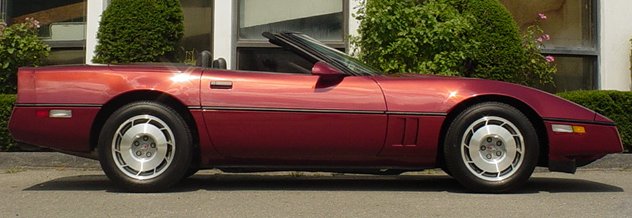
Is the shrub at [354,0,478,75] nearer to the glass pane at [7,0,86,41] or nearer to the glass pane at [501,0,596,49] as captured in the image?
the glass pane at [501,0,596,49]

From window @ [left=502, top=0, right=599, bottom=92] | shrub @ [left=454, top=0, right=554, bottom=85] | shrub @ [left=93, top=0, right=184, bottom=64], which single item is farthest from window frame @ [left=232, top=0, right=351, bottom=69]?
window @ [left=502, top=0, right=599, bottom=92]

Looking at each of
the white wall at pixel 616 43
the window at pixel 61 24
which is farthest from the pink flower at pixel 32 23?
the white wall at pixel 616 43

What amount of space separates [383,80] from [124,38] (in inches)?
184

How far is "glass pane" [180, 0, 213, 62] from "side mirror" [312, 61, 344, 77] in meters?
4.88

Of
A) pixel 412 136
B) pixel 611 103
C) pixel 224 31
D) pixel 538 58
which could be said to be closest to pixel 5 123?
pixel 224 31

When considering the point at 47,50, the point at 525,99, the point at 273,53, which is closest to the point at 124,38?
the point at 47,50

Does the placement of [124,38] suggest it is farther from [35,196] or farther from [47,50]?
[35,196]

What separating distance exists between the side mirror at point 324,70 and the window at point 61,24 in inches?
232

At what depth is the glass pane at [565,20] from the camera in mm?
9828

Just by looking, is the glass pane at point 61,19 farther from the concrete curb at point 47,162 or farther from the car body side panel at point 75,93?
the car body side panel at point 75,93

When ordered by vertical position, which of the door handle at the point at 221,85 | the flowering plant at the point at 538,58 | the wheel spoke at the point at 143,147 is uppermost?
the flowering plant at the point at 538,58

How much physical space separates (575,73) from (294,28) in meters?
4.23

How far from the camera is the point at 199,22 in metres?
9.60

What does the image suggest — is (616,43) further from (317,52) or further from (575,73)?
(317,52)
